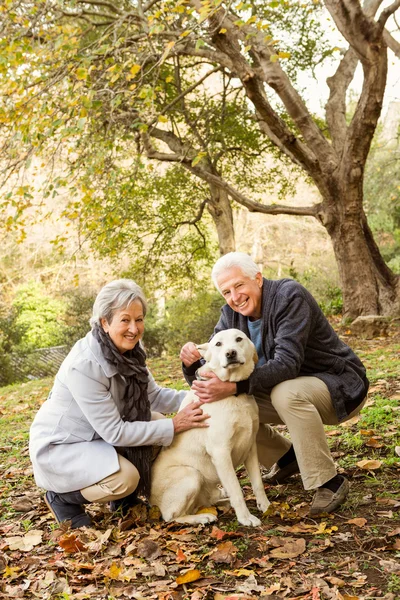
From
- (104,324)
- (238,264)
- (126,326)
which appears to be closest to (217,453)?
(126,326)

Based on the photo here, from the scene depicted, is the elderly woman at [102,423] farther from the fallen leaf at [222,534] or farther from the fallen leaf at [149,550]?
the fallen leaf at [222,534]

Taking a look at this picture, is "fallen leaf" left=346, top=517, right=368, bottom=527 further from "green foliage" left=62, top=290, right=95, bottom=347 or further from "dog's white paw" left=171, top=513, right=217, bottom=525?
"green foliage" left=62, top=290, right=95, bottom=347

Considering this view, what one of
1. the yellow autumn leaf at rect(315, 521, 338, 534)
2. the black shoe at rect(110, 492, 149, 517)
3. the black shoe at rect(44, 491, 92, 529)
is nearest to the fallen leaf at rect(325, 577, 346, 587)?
the yellow autumn leaf at rect(315, 521, 338, 534)

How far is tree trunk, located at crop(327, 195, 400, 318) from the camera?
11.1 metres

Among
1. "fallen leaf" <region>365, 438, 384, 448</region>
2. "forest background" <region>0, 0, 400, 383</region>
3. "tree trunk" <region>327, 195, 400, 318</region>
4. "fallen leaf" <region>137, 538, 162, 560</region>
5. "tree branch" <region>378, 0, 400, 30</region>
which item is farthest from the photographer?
"tree trunk" <region>327, 195, 400, 318</region>

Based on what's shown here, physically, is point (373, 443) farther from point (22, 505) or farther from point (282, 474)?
point (22, 505)

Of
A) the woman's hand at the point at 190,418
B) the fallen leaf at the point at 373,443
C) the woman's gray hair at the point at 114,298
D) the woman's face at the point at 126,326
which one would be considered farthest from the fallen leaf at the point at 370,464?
the woman's gray hair at the point at 114,298

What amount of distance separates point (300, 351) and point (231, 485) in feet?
2.88

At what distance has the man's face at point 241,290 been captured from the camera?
378cm

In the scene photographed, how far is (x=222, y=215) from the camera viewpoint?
14.5 m

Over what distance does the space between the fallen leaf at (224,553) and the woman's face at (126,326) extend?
1.26 meters

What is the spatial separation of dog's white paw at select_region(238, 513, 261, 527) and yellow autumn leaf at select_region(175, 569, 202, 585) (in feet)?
1.95

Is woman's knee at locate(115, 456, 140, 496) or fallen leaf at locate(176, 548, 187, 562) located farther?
woman's knee at locate(115, 456, 140, 496)

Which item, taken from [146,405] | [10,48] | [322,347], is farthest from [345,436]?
[10,48]
